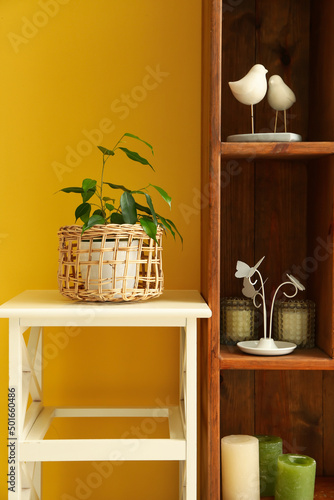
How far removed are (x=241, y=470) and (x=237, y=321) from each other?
1.24 feet

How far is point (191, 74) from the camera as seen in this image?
73.4 inches

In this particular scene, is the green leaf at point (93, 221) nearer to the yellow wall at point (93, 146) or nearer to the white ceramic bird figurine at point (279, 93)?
the yellow wall at point (93, 146)

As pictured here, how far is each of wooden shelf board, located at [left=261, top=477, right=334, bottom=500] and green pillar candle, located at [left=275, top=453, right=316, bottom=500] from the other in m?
0.10

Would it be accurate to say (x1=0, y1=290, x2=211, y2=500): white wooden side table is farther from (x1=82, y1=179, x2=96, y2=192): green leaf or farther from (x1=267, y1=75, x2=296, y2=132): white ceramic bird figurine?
(x1=267, y1=75, x2=296, y2=132): white ceramic bird figurine

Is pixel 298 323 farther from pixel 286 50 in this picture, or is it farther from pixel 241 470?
pixel 286 50

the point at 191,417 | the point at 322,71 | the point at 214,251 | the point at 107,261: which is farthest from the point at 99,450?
the point at 322,71

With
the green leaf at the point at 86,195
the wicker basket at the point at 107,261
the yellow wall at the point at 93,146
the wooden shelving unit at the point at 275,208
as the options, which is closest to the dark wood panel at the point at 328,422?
the wooden shelving unit at the point at 275,208

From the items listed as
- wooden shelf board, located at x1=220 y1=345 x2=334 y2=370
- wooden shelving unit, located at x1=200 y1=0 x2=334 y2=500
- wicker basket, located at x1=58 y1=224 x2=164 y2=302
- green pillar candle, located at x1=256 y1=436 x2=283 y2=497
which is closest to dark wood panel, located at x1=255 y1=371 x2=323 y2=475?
wooden shelving unit, located at x1=200 y1=0 x2=334 y2=500

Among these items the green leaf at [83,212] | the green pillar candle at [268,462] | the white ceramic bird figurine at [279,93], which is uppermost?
the white ceramic bird figurine at [279,93]

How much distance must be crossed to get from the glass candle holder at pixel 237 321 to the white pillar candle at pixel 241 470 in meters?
0.27

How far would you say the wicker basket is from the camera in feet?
4.70

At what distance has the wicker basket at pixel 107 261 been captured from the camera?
143 centimetres

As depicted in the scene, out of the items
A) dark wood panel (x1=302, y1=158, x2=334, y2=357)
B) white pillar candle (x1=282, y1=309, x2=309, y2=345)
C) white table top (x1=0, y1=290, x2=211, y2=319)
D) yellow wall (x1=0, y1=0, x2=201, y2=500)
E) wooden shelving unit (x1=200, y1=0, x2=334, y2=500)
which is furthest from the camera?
yellow wall (x1=0, y1=0, x2=201, y2=500)

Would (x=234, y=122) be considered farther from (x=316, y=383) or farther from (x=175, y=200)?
(x=316, y=383)
